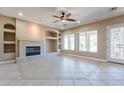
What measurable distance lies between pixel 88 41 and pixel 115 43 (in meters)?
2.47

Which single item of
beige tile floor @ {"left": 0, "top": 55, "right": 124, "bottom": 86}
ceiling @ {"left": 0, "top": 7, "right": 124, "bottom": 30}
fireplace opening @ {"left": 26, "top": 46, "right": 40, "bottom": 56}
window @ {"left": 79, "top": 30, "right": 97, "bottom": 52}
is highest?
ceiling @ {"left": 0, "top": 7, "right": 124, "bottom": 30}

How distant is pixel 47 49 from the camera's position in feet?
35.5

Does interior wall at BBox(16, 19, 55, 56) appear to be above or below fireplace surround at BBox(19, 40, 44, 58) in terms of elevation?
above

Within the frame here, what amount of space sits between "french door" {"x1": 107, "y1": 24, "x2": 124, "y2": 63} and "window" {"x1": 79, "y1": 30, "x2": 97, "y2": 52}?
4.37 feet

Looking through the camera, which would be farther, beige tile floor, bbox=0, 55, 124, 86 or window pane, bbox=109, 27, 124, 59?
window pane, bbox=109, 27, 124, 59

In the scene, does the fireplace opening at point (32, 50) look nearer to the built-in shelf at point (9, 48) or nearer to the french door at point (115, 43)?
the built-in shelf at point (9, 48)

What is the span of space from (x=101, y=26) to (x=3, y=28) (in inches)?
236

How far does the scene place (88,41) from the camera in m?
9.19

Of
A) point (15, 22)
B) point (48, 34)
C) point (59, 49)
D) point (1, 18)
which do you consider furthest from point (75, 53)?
point (1, 18)

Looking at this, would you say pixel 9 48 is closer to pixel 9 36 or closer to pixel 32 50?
pixel 9 36

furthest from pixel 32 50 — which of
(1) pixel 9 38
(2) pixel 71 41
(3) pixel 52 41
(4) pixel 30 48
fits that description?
(2) pixel 71 41

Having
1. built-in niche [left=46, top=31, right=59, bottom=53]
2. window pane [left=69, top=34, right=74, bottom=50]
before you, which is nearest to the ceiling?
built-in niche [left=46, top=31, right=59, bottom=53]

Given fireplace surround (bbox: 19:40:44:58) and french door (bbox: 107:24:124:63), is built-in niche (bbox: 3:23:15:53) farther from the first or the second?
french door (bbox: 107:24:124:63)

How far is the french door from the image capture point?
659 centimetres
